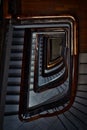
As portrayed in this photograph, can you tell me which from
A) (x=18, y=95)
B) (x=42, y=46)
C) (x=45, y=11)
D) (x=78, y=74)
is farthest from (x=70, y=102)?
(x=42, y=46)

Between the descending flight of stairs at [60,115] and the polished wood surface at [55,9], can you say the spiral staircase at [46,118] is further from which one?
the polished wood surface at [55,9]

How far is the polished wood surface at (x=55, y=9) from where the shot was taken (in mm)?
5852

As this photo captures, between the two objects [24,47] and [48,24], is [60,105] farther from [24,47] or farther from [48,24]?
[48,24]

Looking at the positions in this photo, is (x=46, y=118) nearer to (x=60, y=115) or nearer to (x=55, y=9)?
(x=60, y=115)

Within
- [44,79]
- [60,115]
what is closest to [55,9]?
[44,79]

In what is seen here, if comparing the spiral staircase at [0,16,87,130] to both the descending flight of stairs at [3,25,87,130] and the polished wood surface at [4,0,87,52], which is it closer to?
the descending flight of stairs at [3,25,87,130]

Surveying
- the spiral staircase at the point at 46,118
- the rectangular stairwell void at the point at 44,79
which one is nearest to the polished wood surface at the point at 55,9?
the rectangular stairwell void at the point at 44,79

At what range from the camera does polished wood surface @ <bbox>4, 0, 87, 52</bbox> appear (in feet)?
19.2

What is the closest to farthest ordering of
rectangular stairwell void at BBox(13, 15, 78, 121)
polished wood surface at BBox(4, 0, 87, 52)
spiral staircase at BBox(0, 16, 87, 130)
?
spiral staircase at BBox(0, 16, 87, 130)
rectangular stairwell void at BBox(13, 15, 78, 121)
polished wood surface at BBox(4, 0, 87, 52)

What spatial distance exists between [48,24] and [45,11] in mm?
401

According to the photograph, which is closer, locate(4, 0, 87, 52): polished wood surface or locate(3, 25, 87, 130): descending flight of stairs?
locate(3, 25, 87, 130): descending flight of stairs

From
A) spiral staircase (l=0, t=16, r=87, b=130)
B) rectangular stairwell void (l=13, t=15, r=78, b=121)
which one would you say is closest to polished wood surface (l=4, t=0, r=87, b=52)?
rectangular stairwell void (l=13, t=15, r=78, b=121)

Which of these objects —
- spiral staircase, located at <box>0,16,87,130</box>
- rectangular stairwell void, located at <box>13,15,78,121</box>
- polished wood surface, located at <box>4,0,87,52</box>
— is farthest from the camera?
polished wood surface, located at <box>4,0,87,52</box>

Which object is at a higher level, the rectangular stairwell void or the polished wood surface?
the polished wood surface
